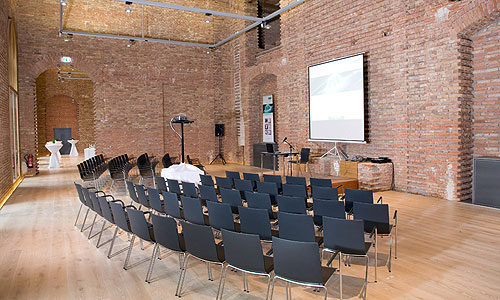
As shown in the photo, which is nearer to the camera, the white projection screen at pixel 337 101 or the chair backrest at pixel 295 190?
the chair backrest at pixel 295 190

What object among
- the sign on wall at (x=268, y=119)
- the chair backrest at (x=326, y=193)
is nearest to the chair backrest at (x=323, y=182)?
the chair backrest at (x=326, y=193)

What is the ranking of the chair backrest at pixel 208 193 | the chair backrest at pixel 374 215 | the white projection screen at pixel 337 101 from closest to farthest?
the chair backrest at pixel 374 215
the chair backrest at pixel 208 193
the white projection screen at pixel 337 101

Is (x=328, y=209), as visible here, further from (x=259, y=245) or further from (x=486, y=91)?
(x=486, y=91)

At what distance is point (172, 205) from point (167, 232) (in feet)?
4.60

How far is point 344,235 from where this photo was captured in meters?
3.60

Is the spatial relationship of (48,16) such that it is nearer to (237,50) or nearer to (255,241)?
(237,50)

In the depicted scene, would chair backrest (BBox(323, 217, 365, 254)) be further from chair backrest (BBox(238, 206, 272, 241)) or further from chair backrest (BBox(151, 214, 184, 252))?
chair backrest (BBox(151, 214, 184, 252))

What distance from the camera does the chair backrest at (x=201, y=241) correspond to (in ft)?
11.0

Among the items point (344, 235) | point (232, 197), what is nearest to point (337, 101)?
point (232, 197)

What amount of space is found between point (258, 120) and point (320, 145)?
15.0 ft

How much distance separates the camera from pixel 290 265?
2963mm

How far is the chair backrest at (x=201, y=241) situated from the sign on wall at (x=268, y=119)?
11.0 m

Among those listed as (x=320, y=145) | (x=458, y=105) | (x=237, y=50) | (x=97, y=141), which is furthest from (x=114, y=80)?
(x=458, y=105)

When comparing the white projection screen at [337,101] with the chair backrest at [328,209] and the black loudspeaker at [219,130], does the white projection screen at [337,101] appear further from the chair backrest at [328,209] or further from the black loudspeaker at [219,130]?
the black loudspeaker at [219,130]
